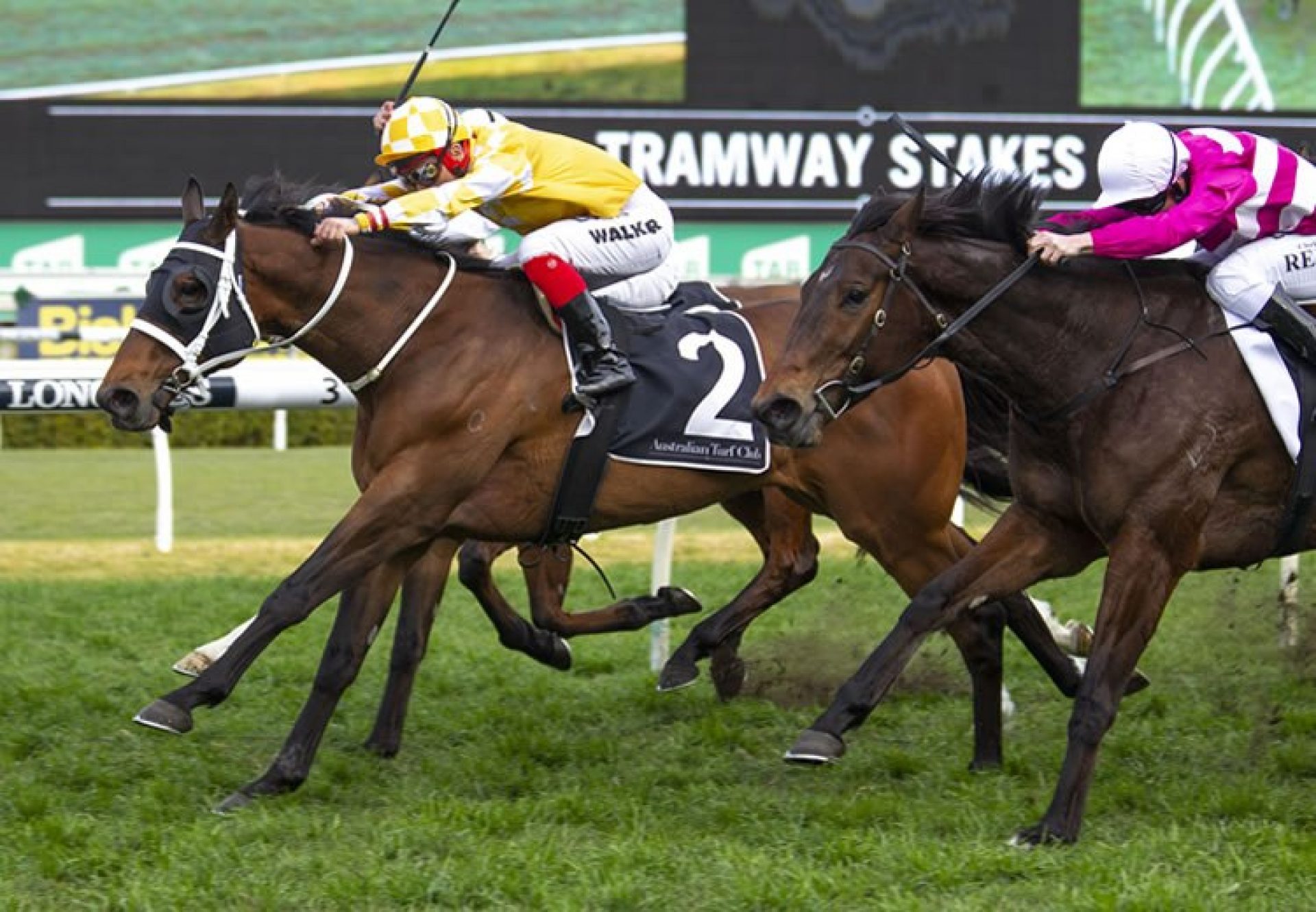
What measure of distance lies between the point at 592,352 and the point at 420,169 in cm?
59

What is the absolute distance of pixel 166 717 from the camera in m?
4.35

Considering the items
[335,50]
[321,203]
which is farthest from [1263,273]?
[335,50]

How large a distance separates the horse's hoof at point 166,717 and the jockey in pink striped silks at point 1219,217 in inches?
80.5

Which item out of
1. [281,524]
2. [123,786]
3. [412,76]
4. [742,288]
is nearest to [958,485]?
[742,288]

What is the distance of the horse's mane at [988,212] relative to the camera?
436 centimetres

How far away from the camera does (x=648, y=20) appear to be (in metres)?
15.8

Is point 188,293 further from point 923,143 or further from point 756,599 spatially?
point 756,599

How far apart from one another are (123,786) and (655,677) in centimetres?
194

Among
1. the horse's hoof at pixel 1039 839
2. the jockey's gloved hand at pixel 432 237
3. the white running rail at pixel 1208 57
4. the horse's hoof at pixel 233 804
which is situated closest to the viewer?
the horse's hoof at pixel 1039 839

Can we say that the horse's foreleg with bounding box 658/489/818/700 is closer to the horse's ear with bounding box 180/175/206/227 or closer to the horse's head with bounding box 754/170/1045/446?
the horse's head with bounding box 754/170/1045/446

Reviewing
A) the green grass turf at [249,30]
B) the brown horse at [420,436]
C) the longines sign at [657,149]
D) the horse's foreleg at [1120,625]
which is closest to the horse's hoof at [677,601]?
the brown horse at [420,436]

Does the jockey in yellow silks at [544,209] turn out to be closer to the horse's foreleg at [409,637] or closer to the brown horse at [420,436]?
the brown horse at [420,436]

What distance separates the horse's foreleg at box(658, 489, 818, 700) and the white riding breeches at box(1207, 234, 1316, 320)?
1624 millimetres

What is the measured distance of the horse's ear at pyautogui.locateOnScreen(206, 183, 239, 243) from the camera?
4612 millimetres
